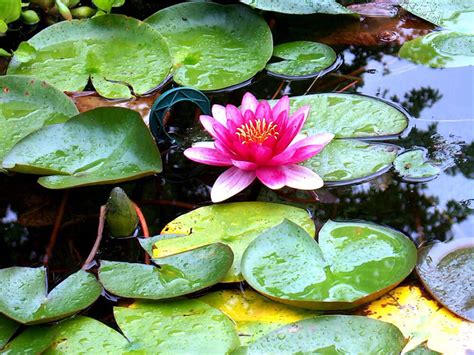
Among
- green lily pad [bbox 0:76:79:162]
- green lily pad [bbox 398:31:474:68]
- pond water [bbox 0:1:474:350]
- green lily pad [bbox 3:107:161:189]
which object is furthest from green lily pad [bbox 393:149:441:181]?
green lily pad [bbox 0:76:79:162]

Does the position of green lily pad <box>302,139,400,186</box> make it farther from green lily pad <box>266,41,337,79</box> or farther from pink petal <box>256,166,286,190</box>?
green lily pad <box>266,41,337,79</box>

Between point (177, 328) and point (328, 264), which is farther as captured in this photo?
point (328, 264)

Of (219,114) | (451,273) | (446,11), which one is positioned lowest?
(451,273)

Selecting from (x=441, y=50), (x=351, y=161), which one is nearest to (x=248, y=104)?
(x=351, y=161)

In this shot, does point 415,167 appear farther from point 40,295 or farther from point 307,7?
point 40,295

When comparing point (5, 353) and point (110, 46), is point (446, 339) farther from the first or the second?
point (110, 46)

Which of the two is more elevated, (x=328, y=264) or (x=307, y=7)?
(x=307, y=7)

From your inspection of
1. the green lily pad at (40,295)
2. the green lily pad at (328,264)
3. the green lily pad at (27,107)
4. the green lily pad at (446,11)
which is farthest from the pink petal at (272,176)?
the green lily pad at (446,11)

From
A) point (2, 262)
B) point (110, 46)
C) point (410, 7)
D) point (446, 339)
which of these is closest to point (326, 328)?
point (446, 339)
